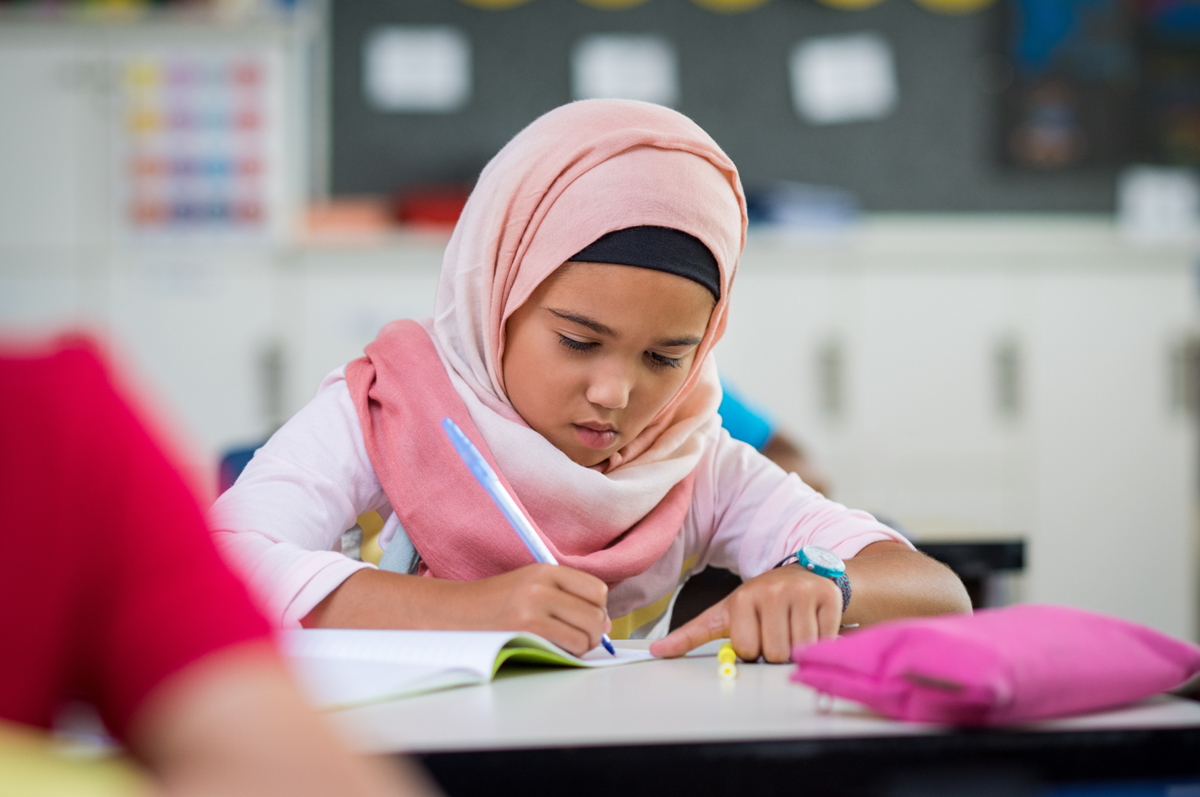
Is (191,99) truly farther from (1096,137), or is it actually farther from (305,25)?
(1096,137)

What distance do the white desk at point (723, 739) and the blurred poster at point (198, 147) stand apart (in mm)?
2688

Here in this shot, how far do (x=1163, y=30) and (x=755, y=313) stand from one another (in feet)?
5.37

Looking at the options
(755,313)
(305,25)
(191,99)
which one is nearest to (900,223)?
(755,313)

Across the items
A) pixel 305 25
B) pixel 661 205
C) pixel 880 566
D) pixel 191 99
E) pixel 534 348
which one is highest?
pixel 305 25

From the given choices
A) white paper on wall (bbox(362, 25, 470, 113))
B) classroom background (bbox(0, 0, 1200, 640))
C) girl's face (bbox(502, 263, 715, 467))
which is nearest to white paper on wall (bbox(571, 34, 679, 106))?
classroom background (bbox(0, 0, 1200, 640))

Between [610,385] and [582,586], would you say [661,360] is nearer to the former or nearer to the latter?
[610,385]

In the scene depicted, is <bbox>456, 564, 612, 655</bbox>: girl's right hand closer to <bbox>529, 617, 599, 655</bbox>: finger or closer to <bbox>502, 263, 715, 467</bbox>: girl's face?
<bbox>529, 617, 599, 655</bbox>: finger

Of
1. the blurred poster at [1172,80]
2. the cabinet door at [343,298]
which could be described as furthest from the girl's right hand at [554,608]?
the blurred poster at [1172,80]

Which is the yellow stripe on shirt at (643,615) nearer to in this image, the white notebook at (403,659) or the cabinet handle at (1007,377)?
the white notebook at (403,659)

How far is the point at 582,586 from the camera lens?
85cm

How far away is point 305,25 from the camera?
318 centimetres

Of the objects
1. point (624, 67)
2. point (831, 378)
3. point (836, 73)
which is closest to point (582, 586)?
point (831, 378)

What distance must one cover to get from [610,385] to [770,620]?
0.94 ft

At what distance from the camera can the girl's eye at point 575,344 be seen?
110 cm
